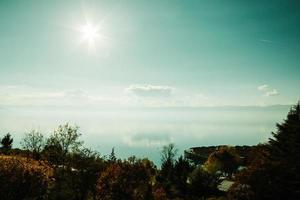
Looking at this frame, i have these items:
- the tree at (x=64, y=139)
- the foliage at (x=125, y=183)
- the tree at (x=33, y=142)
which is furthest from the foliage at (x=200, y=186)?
the tree at (x=33, y=142)

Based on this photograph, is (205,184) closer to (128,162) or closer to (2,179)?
(128,162)

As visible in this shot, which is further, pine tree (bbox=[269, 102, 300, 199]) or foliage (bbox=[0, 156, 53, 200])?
pine tree (bbox=[269, 102, 300, 199])

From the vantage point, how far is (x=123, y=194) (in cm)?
2394

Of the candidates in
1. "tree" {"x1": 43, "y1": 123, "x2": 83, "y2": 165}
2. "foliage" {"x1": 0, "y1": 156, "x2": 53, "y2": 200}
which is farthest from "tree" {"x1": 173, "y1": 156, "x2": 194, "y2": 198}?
"foliage" {"x1": 0, "y1": 156, "x2": 53, "y2": 200}

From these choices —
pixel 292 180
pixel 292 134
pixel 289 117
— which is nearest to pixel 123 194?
pixel 292 180

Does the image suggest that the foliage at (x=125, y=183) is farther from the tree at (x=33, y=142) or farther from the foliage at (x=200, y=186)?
the tree at (x=33, y=142)

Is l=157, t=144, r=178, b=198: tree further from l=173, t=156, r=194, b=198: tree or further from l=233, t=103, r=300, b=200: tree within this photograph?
l=233, t=103, r=300, b=200: tree

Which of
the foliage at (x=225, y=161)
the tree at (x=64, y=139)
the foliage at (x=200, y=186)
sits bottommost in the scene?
the foliage at (x=200, y=186)

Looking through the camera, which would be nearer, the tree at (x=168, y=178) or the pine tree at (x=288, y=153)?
the pine tree at (x=288, y=153)

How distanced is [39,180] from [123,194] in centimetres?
806

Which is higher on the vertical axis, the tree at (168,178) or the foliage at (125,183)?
the foliage at (125,183)

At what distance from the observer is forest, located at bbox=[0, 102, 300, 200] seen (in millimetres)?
24547

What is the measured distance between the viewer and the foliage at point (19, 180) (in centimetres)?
2389

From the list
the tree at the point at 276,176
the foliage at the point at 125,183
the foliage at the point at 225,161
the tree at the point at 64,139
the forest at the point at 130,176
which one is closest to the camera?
the foliage at the point at 125,183
